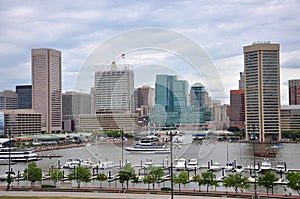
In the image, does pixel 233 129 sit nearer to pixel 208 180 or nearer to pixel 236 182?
pixel 208 180

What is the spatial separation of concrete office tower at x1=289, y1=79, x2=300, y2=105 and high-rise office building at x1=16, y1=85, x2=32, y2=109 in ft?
152

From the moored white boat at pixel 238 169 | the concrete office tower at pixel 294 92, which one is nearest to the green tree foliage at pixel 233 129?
the concrete office tower at pixel 294 92

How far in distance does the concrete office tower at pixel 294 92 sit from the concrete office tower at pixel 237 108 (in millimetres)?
11395

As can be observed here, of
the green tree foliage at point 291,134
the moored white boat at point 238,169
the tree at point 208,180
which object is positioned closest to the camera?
the tree at point 208,180

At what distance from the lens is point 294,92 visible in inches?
2817

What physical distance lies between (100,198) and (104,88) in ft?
125

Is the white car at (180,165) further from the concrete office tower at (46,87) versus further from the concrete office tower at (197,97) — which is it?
the concrete office tower at (46,87)

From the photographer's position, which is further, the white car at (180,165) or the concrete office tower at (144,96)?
the concrete office tower at (144,96)

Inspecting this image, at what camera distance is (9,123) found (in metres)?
51.8

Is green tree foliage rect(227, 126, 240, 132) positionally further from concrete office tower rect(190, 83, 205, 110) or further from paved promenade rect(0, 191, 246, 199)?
paved promenade rect(0, 191, 246, 199)

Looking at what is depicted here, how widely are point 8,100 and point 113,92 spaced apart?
32577 mm

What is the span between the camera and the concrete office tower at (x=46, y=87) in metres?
66.6

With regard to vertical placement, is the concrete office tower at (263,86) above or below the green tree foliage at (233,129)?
above

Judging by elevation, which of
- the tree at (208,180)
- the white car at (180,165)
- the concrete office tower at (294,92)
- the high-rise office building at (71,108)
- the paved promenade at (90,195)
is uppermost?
the concrete office tower at (294,92)
